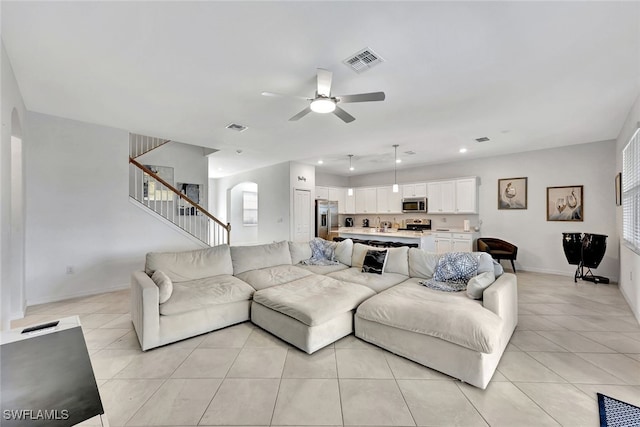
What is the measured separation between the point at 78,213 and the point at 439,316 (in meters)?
5.31

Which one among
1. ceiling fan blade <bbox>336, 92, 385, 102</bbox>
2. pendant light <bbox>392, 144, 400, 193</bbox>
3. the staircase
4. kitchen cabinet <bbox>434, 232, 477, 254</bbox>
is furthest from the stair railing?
kitchen cabinet <bbox>434, 232, 477, 254</bbox>

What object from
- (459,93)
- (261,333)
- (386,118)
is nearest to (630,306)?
(459,93)

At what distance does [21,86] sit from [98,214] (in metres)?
2.00

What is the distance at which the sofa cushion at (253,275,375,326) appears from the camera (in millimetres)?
2549

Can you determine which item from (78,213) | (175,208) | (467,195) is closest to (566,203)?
(467,195)

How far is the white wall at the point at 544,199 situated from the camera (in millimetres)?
5156

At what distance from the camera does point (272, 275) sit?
3.65 meters

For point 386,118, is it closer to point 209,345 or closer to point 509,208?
point 209,345

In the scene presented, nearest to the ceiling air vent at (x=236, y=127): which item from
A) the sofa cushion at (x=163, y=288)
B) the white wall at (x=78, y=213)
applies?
the white wall at (x=78, y=213)

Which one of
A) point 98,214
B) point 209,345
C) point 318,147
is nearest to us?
point 209,345

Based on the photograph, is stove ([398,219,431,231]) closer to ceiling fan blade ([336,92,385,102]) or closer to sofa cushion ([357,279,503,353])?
sofa cushion ([357,279,503,353])

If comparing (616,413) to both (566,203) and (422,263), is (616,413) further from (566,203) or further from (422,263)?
(566,203)

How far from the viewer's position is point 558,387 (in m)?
2.03

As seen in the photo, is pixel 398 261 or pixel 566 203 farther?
pixel 566 203
